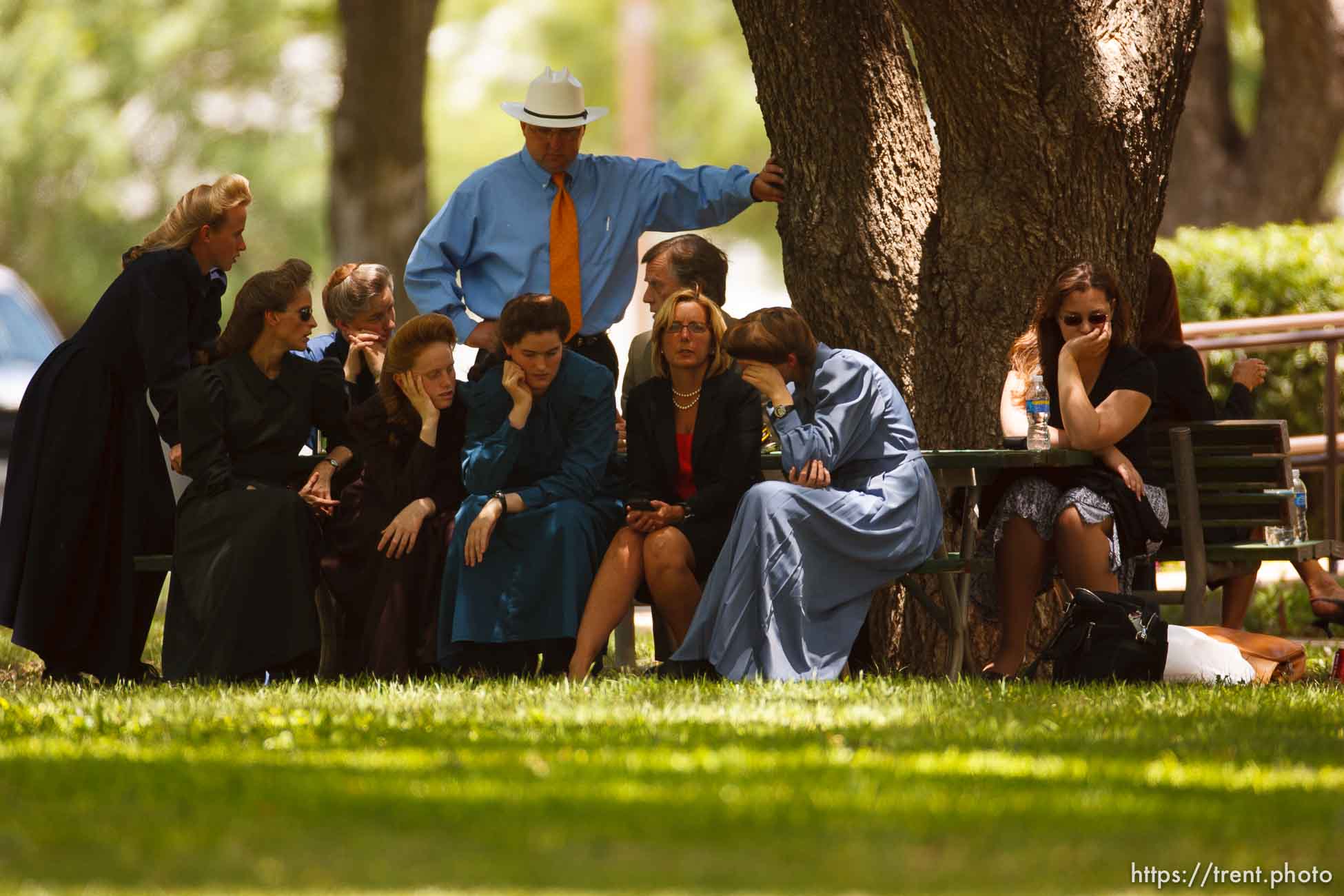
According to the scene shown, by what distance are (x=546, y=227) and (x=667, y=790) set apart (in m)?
4.61

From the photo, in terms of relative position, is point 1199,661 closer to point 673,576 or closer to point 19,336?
point 673,576

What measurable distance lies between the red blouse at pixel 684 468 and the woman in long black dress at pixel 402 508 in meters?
0.88

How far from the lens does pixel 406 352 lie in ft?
27.5

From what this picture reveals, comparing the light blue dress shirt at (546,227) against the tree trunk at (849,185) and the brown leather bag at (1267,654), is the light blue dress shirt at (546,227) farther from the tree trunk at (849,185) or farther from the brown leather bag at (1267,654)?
the brown leather bag at (1267,654)

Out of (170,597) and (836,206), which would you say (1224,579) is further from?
(170,597)

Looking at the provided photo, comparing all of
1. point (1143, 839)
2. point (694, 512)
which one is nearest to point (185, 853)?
point (1143, 839)

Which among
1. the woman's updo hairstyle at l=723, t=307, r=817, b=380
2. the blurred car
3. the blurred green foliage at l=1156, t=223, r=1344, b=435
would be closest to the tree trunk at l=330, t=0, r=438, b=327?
the blurred car

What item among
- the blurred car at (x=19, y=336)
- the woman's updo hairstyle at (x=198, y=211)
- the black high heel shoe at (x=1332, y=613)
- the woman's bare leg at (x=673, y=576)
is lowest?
the black high heel shoe at (x=1332, y=613)

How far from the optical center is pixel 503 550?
8070mm

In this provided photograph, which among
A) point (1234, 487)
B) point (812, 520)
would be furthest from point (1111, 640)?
point (1234, 487)

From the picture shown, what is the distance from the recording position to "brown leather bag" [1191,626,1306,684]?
7.81 metres

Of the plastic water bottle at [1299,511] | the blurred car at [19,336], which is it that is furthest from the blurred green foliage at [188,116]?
the plastic water bottle at [1299,511]

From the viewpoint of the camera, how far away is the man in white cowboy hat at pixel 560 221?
9180mm

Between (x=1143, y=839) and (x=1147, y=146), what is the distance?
4.61m
